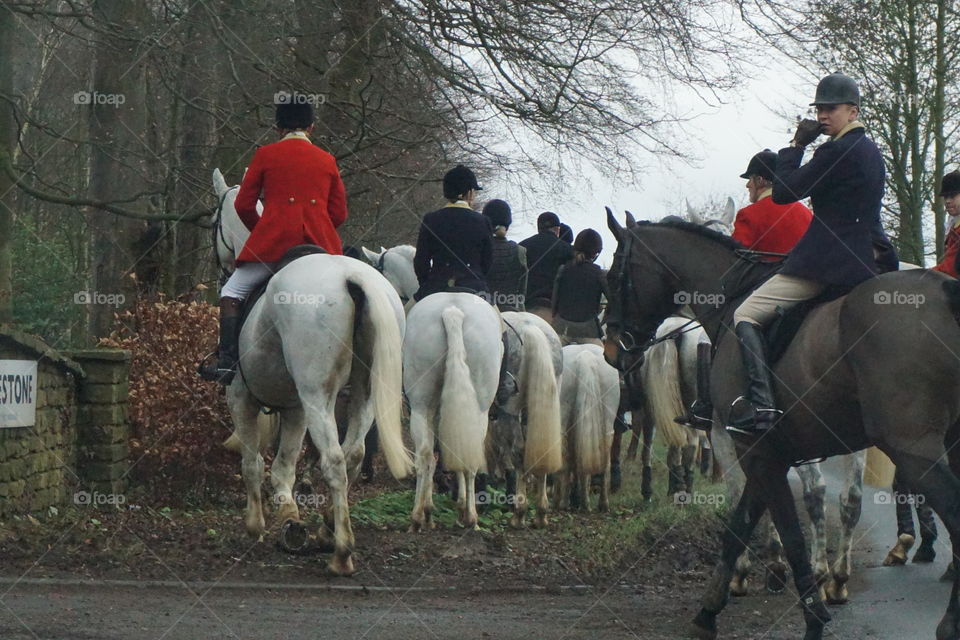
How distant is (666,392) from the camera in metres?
12.3

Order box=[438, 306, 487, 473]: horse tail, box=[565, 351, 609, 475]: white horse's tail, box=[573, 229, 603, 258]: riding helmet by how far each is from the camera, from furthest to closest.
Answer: box=[573, 229, 603, 258]: riding helmet < box=[565, 351, 609, 475]: white horse's tail < box=[438, 306, 487, 473]: horse tail

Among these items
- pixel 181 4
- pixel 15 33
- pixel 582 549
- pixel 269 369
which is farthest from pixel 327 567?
pixel 15 33

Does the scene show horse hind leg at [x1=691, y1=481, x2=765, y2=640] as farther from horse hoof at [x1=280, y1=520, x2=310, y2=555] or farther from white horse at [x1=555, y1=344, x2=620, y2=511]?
white horse at [x1=555, y1=344, x2=620, y2=511]

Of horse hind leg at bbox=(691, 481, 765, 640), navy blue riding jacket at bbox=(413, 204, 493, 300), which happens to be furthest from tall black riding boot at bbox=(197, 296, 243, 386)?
horse hind leg at bbox=(691, 481, 765, 640)

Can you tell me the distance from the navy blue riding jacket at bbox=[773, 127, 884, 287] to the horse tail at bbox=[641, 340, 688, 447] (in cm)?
531

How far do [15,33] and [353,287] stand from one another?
7.22 meters

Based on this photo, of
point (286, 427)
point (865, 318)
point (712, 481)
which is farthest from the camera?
point (712, 481)

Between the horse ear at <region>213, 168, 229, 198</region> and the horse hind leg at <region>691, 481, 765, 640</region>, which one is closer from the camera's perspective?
the horse hind leg at <region>691, 481, 765, 640</region>

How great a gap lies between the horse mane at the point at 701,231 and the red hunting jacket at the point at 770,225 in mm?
1565

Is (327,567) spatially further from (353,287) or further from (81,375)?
(81,375)

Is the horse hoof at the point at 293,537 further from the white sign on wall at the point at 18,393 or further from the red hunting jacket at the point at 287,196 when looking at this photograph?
the white sign on wall at the point at 18,393

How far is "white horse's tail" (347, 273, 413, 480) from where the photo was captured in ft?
27.0

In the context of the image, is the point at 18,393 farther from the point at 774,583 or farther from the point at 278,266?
the point at 774,583

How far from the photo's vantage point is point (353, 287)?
8.37 metres
